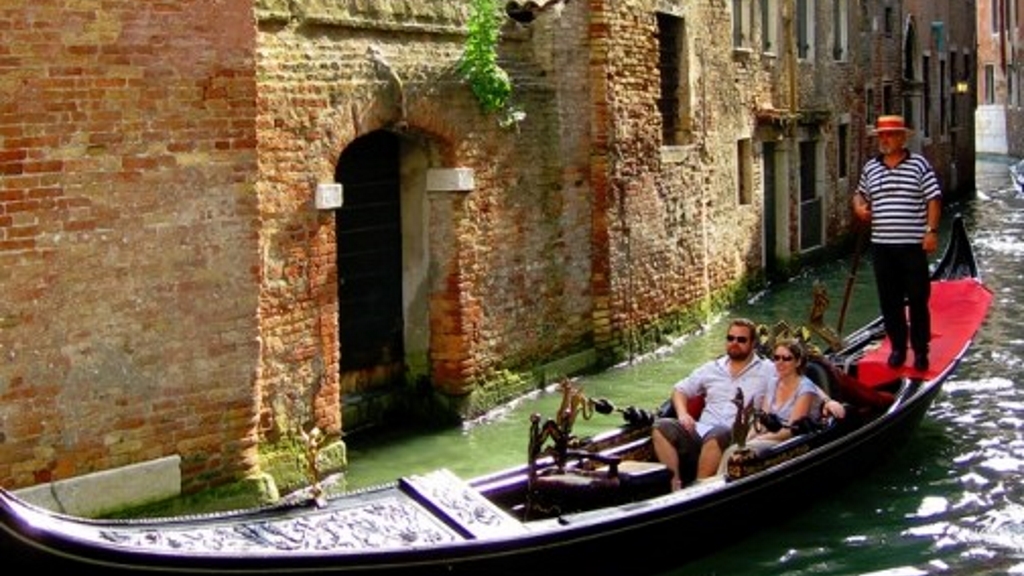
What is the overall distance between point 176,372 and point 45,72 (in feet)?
4.52

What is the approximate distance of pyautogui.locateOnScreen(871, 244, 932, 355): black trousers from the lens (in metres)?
7.83

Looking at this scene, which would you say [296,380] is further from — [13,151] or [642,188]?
[642,188]

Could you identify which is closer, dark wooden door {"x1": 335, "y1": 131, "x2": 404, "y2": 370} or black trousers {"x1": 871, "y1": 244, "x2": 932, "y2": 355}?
black trousers {"x1": 871, "y1": 244, "x2": 932, "y2": 355}

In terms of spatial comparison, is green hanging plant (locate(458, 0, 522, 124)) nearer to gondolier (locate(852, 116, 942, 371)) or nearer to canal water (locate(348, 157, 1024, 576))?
canal water (locate(348, 157, 1024, 576))

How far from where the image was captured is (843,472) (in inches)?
274

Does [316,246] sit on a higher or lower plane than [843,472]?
higher

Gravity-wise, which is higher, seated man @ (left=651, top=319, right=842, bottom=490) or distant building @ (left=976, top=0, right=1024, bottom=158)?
distant building @ (left=976, top=0, right=1024, bottom=158)

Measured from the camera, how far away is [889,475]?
749cm

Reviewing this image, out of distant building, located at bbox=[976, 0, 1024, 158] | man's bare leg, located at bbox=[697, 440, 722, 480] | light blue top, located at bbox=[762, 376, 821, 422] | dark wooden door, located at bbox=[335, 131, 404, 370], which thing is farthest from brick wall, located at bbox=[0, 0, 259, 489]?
distant building, located at bbox=[976, 0, 1024, 158]

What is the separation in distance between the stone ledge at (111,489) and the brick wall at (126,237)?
0.06m

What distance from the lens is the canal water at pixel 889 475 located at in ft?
20.1

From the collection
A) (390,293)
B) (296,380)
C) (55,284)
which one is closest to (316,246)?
(296,380)

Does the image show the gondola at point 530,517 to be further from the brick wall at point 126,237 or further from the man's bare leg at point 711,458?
the brick wall at point 126,237

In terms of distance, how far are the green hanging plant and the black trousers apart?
2465mm
